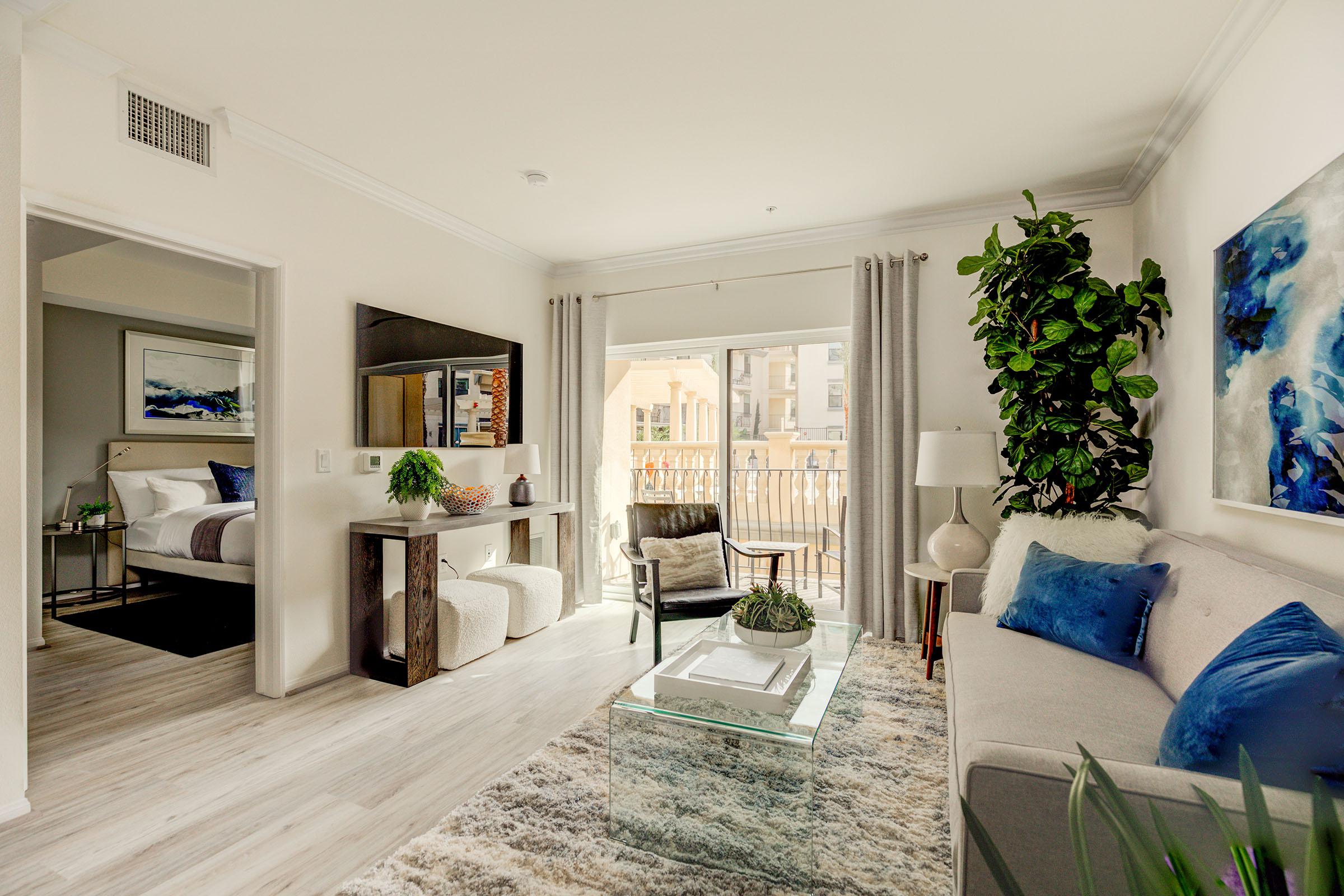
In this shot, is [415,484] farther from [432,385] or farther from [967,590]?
[967,590]

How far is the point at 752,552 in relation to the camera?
3934mm

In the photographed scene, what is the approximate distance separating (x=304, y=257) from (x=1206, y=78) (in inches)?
150

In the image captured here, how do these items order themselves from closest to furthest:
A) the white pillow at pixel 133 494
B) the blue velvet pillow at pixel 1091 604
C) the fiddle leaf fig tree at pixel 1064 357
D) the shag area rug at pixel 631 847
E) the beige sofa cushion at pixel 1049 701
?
the beige sofa cushion at pixel 1049 701, the shag area rug at pixel 631 847, the blue velvet pillow at pixel 1091 604, the fiddle leaf fig tree at pixel 1064 357, the white pillow at pixel 133 494

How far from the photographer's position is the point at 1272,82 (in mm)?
2041

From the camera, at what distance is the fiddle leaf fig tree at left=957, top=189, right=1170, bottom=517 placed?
298 centimetres

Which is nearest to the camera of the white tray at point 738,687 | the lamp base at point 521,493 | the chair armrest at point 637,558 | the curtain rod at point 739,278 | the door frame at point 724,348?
the white tray at point 738,687

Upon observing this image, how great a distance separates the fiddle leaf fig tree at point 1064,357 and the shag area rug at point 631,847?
1.40m

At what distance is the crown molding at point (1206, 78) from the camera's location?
81.6 inches

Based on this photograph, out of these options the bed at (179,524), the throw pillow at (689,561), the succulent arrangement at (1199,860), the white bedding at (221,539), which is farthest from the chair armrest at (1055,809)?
the white bedding at (221,539)

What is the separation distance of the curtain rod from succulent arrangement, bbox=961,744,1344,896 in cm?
363

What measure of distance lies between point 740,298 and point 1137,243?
223 cm

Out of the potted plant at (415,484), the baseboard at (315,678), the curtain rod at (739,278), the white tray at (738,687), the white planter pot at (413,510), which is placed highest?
the curtain rod at (739,278)

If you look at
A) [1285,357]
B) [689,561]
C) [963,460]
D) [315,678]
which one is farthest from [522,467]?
[1285,357]

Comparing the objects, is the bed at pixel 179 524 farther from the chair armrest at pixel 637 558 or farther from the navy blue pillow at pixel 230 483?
the chair armrest at pixel 637 558
